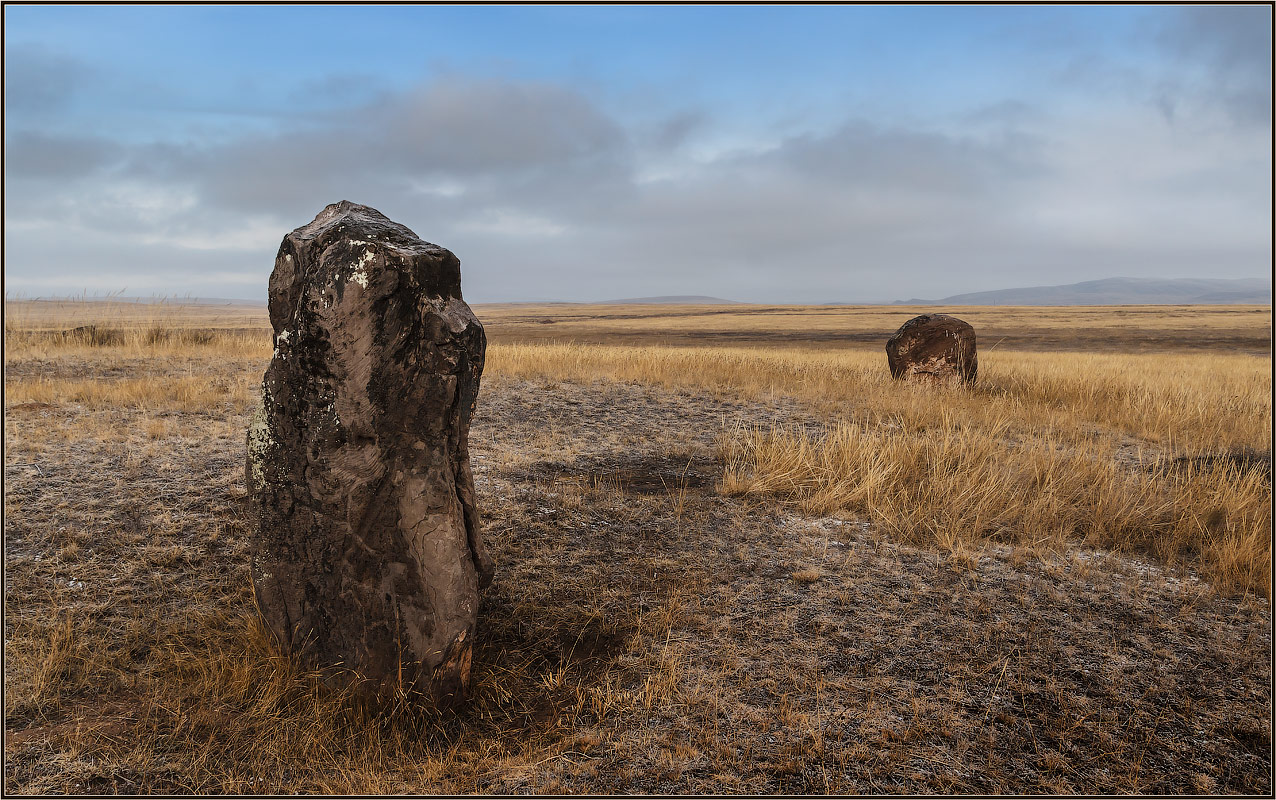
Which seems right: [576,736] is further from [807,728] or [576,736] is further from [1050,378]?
[1050,378]

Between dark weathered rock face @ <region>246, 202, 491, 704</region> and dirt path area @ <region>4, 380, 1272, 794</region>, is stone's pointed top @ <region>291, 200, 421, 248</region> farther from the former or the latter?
dirt path area @ <region>4, 380, 1272, 794</region>

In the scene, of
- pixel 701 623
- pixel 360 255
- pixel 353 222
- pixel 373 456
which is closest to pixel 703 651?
pixel 701 623

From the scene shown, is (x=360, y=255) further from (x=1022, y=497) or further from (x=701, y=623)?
(x=1022, y=497)

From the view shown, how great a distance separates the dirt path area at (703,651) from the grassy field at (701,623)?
0.05 feet

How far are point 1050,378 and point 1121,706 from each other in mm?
10438

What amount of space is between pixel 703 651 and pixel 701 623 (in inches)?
10.1

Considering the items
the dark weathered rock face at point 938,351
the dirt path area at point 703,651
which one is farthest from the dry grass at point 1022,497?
the dark weathered rock face at point 938,351

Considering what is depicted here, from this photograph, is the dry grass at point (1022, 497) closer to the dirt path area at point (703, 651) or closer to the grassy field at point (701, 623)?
the grassy field at point (701, 623)

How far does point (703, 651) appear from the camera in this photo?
333 centimetres

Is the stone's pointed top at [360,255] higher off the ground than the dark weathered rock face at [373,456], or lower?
higher

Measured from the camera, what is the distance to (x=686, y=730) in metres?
2.78

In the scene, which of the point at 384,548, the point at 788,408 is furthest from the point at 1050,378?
the point at 384,548

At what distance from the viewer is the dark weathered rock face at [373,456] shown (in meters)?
2.86

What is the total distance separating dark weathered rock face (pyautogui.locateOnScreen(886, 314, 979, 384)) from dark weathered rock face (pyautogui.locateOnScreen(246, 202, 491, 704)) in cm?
937
